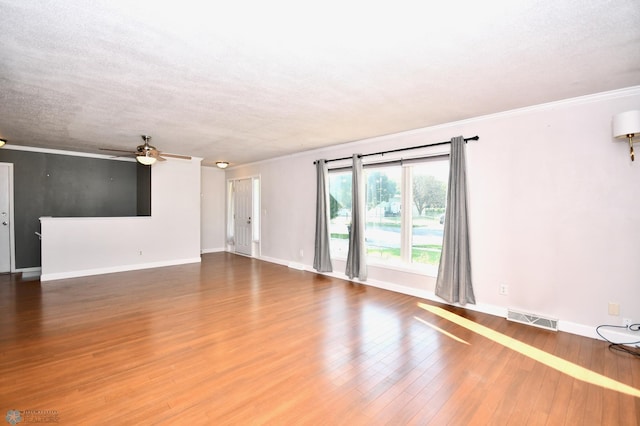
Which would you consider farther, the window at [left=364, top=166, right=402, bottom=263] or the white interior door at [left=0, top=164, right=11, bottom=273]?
the white interior door at [left=0, top=164, right=11, bottom=273]

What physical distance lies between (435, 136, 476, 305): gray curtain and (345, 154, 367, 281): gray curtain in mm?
1441

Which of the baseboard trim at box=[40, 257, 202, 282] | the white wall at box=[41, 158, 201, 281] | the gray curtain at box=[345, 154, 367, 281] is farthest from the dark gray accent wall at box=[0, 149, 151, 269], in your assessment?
the gray curtain at box=[345, 154, 367, 281]

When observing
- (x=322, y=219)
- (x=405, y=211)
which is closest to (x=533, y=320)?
(x=405, y=211)

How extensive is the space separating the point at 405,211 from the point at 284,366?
10.2ft

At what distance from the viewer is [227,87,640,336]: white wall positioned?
3043mm

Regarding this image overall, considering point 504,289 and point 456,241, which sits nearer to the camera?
point 504,289

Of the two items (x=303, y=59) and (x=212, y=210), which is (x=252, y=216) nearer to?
(x=212, y=210)

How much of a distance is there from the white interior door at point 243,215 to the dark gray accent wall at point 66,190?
2388 mm

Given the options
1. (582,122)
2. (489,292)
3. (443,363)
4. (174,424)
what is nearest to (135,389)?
(174,424)

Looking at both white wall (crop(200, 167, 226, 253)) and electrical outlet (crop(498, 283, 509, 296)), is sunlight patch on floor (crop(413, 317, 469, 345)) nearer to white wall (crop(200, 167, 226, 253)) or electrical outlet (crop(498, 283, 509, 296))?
electrical outlet (crop(498, 283, 509, 296))

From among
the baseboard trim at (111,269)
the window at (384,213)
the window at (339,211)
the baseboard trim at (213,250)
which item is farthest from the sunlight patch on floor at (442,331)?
the baseboard trim at (213,250)

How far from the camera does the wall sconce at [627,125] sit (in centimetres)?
276

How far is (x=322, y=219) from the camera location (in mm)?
5949

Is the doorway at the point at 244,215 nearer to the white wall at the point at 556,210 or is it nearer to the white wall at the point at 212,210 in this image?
the white wall at the point at 212,210
